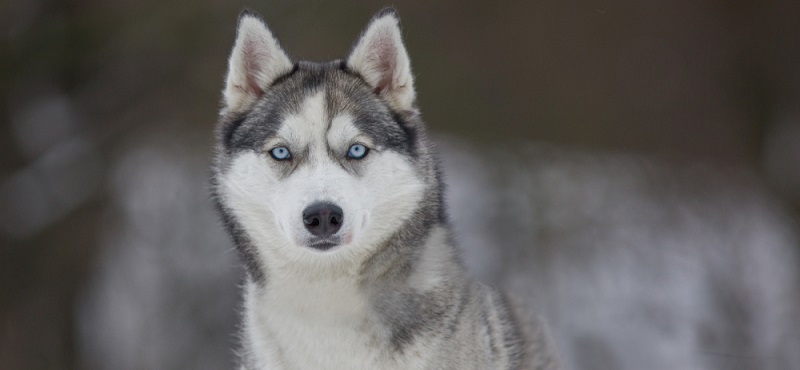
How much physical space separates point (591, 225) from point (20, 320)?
239 inches

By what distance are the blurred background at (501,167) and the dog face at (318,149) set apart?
5418 mm

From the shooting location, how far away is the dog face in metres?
4.19

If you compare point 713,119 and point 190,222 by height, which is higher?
point 713,119

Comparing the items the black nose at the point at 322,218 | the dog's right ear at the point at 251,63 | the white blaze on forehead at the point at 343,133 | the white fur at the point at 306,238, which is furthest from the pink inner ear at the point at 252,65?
the black nose at the point at 322,218

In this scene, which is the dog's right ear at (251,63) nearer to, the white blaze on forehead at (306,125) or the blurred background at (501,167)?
the white blaze on forehead at (306,125)

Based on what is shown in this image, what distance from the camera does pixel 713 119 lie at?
11.0 m

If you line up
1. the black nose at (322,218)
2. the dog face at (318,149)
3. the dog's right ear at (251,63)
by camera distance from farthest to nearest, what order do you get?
the dog's right ear at (251,63) < the dog face at (318,149) < the black nose at (322,218)

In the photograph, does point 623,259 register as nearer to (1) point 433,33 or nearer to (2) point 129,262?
(1) point 433,33

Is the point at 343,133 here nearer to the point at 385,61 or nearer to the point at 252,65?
the point at 385,61

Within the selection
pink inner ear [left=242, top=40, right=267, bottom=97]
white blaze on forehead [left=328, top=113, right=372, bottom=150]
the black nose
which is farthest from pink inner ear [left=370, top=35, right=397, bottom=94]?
the black nose

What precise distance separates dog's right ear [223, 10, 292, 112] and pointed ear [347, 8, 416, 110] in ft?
1.12

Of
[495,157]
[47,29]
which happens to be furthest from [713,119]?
[47,29]

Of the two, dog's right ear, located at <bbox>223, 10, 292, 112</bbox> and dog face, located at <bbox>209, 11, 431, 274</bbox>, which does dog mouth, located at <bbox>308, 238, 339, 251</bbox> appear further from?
dog's right ear, located at <bbox>223, 10, 292, 112</bbox>

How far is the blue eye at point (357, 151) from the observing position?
4426mm
